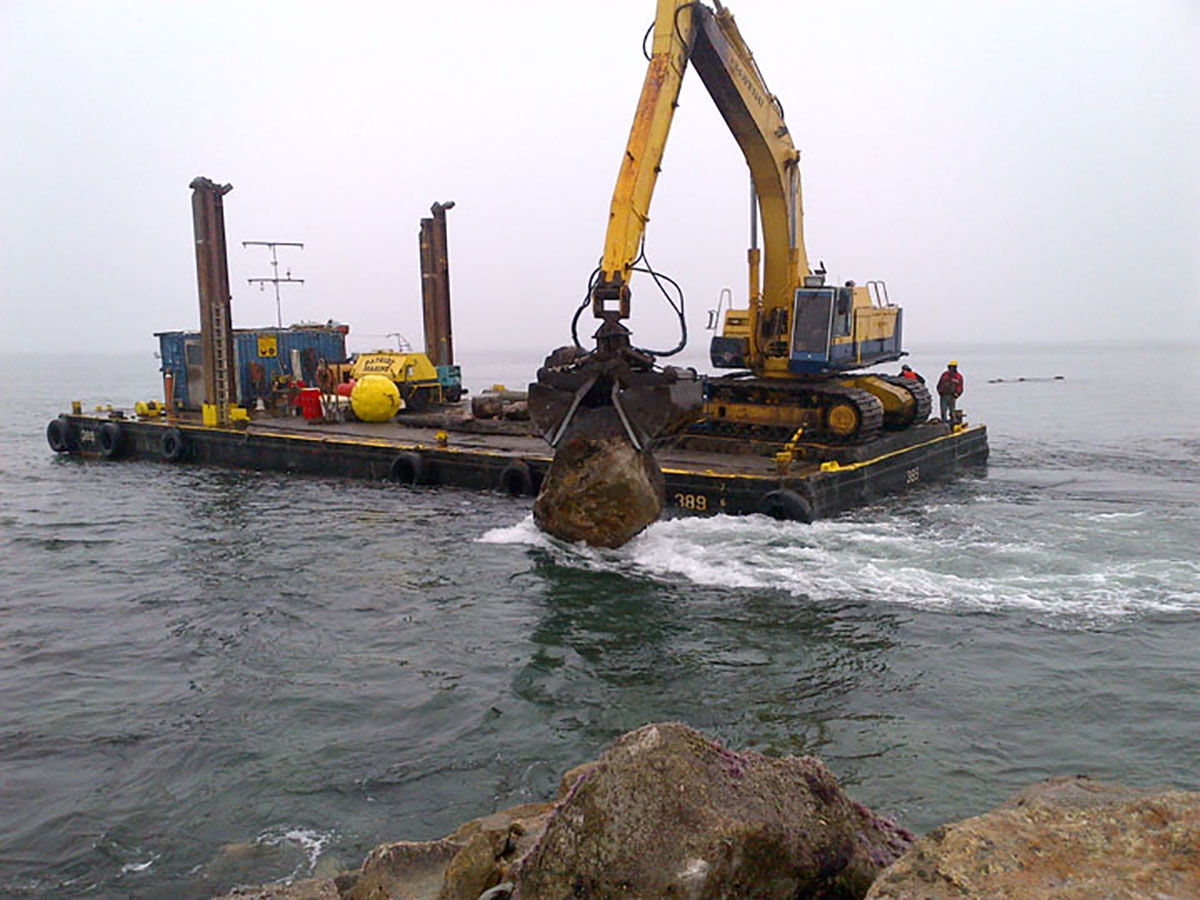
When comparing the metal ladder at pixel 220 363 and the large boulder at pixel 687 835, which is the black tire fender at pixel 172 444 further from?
the large boulder at pixel 687 835

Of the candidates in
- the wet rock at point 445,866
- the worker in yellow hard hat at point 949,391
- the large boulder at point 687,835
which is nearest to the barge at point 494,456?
the worker in yellow hard hat at point 949,391

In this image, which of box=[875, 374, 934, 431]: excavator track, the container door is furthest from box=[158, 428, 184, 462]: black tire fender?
box=[875, 374, 934, 431]: excavator track

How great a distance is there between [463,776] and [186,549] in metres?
9.36

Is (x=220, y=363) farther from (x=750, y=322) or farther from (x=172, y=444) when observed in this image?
(x=750, y=322)

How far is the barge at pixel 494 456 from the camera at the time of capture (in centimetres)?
1518

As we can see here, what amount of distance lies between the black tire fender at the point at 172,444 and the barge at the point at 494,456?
0.02 metres

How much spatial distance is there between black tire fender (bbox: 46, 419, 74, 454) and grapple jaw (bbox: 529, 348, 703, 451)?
62.2ft

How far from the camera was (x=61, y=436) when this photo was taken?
26.3 meters

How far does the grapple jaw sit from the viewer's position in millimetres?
11914

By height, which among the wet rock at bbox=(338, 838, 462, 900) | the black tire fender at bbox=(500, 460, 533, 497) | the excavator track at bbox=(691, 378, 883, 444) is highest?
the excavator track at bbox=(691, 378, 883, 444)

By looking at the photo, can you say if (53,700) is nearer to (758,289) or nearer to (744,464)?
(744,464)

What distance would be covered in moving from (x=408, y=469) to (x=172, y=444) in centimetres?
765

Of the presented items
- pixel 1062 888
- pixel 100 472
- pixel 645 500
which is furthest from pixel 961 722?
pixel 100 472

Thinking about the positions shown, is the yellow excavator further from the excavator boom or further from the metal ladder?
the metal ladder
